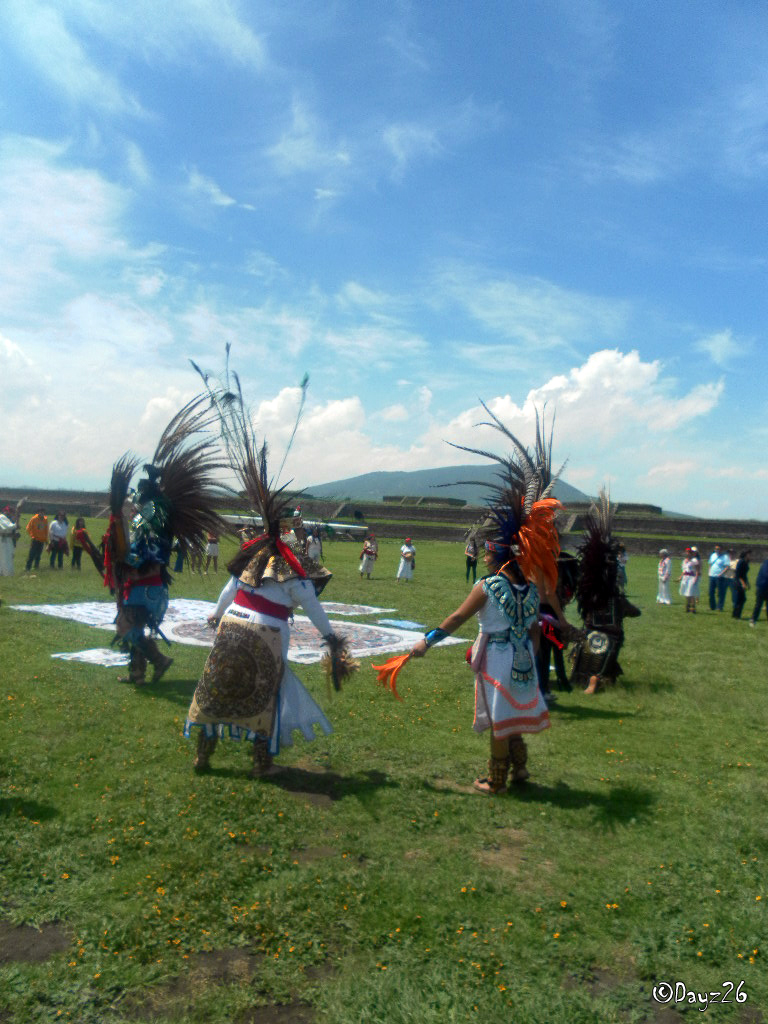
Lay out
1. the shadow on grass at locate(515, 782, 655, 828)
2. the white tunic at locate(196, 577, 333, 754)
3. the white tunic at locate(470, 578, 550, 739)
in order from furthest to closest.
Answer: the white tunic at locate(196, 577, 333, 754)
the white tunic at locate(470, 578, 550, 739)
the shadow on grass at locate(515, 782, 655, 828)

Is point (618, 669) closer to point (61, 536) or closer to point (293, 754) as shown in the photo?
point (293, 754)

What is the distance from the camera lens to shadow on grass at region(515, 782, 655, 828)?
545cm

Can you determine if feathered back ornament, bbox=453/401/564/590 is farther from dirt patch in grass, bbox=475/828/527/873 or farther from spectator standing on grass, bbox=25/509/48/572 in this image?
spectator standing on grass, bbox=25/509/48/572

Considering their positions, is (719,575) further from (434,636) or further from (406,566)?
(434,636)

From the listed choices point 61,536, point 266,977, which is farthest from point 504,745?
point 61,536

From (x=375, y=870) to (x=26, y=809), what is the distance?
93.0 inches

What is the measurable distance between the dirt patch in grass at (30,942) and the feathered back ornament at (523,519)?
3.71 metres

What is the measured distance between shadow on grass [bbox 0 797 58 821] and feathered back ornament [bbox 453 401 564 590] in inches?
139

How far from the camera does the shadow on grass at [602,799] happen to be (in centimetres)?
545

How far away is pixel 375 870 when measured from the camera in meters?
4.49

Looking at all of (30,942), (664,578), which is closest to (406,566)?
(664,578)

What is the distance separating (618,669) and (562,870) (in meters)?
5.76

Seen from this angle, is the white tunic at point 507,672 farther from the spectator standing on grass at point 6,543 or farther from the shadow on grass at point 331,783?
the spectator standing on grass at point 6,543

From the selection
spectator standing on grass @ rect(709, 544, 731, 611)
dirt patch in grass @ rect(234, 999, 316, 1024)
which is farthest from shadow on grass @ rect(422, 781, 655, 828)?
spectator standing on grass @ rect(709, 544, 731, 611)
